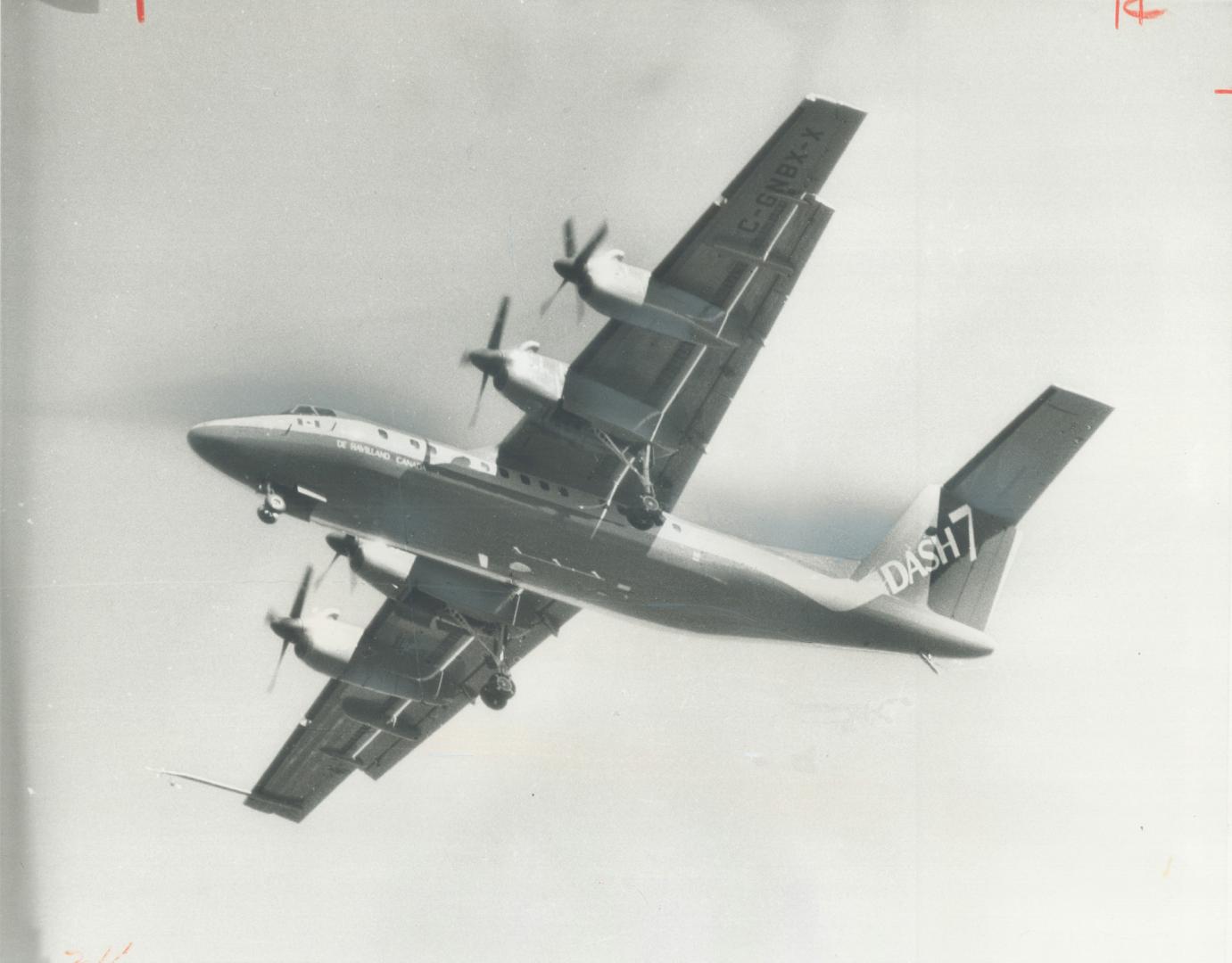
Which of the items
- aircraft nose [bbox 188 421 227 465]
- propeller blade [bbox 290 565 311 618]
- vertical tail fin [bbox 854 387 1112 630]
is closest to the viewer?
aircraft nose [bbox 188 421 227 465]

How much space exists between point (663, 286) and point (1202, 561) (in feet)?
20.7

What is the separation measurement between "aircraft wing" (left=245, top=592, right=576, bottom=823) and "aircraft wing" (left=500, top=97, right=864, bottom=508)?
6.83 feet

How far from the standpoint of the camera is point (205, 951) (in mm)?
10961

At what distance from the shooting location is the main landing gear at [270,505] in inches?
401

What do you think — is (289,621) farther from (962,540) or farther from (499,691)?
(962,540)

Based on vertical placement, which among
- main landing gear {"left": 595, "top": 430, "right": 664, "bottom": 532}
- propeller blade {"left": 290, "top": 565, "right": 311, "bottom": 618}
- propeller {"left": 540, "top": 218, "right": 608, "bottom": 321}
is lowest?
propeller blade {"left": 290, "top": 565, "right": 311, "bottom": 618}

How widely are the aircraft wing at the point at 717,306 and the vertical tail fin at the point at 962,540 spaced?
245cm

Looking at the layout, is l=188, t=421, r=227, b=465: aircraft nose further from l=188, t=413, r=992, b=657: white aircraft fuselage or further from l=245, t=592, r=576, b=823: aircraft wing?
l=245, t=592, r=576, b=823: aircraft wing

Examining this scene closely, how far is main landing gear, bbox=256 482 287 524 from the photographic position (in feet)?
33.4

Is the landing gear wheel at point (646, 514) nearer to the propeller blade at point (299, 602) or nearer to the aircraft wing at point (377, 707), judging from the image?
the aircraft wing at point (377, 707)

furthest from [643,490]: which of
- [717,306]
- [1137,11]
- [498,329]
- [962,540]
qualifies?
[1137,11]

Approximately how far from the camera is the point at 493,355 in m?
10.2

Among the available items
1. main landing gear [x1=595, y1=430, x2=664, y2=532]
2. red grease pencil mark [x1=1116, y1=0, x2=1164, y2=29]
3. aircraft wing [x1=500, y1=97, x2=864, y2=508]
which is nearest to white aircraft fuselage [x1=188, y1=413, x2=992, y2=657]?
main landing gear [x1=595, y1=430, x2=664, y2=532]

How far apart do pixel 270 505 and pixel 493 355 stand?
7.98ft
